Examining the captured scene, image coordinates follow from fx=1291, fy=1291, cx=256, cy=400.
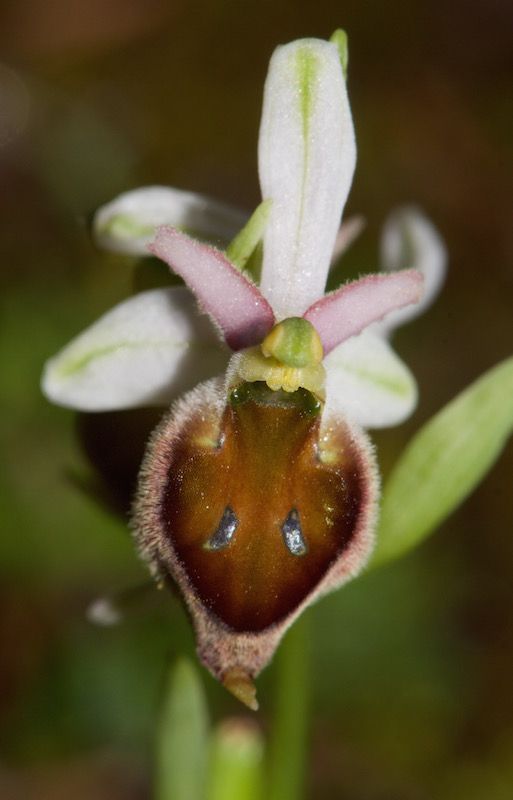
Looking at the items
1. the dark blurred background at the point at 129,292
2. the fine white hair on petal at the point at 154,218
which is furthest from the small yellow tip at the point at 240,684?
the dark blurred background at the point at 129,292

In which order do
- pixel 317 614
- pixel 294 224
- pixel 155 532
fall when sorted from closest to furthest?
pixel 155 532 → pixel 294 224 → pixel 317 614

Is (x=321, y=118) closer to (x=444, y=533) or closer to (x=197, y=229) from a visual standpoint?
(x=197, y=229)

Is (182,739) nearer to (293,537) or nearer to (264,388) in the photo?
(293,537)

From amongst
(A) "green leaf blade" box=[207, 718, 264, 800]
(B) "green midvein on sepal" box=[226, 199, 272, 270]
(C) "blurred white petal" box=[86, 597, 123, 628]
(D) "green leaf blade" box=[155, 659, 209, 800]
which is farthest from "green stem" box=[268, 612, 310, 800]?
(B) "green midvein on sepal" box=[226, 199, 272, 270]

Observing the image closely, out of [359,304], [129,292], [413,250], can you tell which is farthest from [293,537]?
[129,292]

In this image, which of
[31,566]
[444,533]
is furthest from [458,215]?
[31,566]

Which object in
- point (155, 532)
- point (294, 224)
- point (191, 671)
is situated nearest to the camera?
point (155, 532)

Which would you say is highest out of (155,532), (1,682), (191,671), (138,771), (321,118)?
(321,118)
